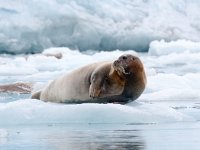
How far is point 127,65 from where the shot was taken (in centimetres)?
702

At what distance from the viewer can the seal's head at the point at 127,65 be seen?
274 inches

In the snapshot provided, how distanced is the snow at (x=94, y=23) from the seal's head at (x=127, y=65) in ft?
57.5

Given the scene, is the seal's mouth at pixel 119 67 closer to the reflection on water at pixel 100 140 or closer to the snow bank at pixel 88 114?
the snow bank at pixel 88 114

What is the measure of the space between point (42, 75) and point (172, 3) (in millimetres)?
12612

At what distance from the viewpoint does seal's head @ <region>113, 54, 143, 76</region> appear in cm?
696

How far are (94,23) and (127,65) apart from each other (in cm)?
1841

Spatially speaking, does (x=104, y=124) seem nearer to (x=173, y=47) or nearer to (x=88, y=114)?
(x=88, y=114)

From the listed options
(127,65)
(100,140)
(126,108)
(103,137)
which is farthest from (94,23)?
(100,140)

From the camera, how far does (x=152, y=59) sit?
22812mm

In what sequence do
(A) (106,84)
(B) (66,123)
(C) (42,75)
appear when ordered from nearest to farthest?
(B) (66,123)
(A) (106,84)
(C) (42,75)

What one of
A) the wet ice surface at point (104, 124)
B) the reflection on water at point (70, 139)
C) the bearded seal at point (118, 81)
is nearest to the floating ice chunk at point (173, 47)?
the wet ice surface at point (104, 124)

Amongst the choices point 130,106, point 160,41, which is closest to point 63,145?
point 130,106

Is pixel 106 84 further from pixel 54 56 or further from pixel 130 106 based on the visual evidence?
pixel 54 56

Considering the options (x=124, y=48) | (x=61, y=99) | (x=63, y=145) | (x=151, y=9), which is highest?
(x=63, y=145)
